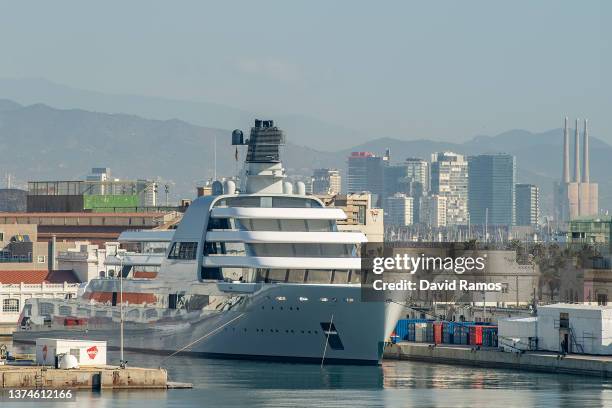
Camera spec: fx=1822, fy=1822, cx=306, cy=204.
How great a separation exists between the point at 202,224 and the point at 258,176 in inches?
167

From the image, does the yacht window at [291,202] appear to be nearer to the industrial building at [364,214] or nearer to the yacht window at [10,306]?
the yacht window at [10,306]

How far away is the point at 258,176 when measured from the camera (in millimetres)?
85938

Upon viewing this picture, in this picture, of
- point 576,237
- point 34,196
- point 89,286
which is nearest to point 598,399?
point 89,286

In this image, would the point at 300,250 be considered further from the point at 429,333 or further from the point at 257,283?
the point at 429,333

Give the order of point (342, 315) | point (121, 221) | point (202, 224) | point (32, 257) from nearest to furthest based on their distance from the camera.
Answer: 1. point (342, 315)
2. point (202, 224)
3. point (32, 257)
4. point (121, 221)

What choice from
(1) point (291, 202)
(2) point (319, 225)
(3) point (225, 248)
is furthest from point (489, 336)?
(3) point (225, 248)

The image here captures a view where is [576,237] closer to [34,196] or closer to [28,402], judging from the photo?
[34,196]

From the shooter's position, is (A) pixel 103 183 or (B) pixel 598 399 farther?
(A) pixel 103 183

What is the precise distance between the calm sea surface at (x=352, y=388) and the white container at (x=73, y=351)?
122 inches

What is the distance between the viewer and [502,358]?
8094cm

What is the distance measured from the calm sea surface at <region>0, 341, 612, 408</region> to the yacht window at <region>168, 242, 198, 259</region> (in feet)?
16.2

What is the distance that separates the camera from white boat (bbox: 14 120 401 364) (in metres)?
78.4

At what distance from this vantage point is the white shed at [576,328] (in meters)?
77.8

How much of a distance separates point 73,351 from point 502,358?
2201 cm
